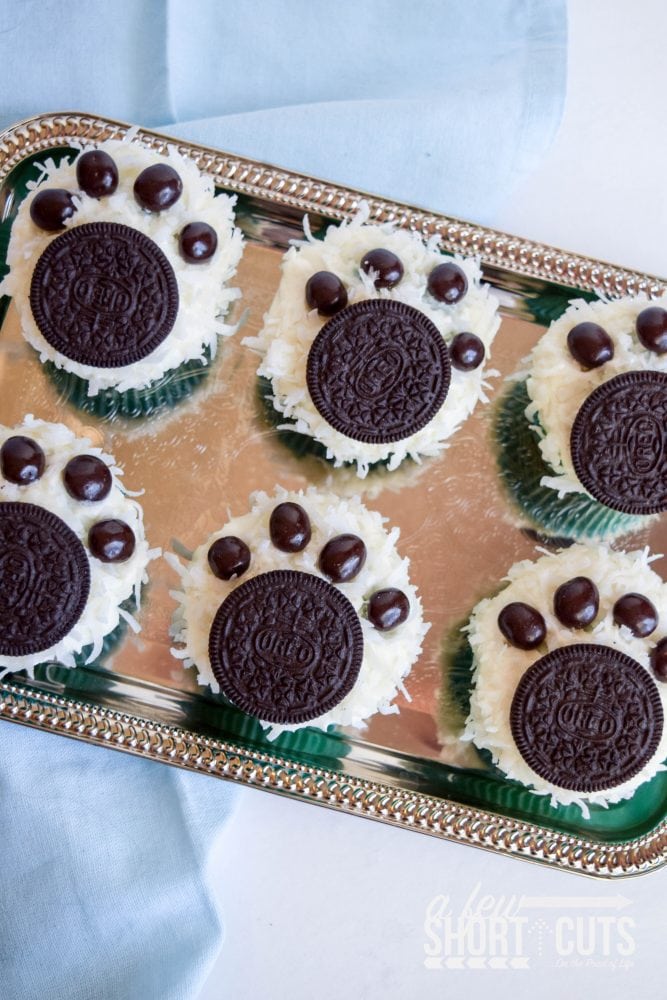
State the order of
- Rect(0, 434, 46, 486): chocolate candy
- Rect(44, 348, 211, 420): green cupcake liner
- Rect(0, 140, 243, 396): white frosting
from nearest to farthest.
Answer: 1. Rect(0, 434, 46, 486): chocolate candy
2. Rect(0, 140, 243, 396): white frosting
3. Rect(44, 348, 211, 420): green cupcake liner

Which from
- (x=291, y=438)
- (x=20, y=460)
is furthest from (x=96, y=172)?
(x=291, y=438)

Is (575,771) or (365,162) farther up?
(365,162)

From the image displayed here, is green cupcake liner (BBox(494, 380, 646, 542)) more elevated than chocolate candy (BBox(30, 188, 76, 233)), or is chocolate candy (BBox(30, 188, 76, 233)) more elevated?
chocolate candy (BBox(30, 188, 76, 233))

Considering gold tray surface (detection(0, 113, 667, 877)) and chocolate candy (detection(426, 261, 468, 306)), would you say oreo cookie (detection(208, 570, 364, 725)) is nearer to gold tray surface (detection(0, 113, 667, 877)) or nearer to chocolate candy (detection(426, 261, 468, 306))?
gold tray surface (detection(0, 113, 667, 877))

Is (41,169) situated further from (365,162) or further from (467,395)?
(467,395)

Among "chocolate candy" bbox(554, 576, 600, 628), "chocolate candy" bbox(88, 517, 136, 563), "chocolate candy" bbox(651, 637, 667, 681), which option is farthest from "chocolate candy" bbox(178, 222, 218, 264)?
"chocolate candy" bbox(651, 637, 667, 681)

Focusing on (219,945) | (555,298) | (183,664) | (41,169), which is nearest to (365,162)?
(555,298)

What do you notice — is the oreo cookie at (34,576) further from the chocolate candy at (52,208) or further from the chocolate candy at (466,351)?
the chocolate candy at (466,351)
